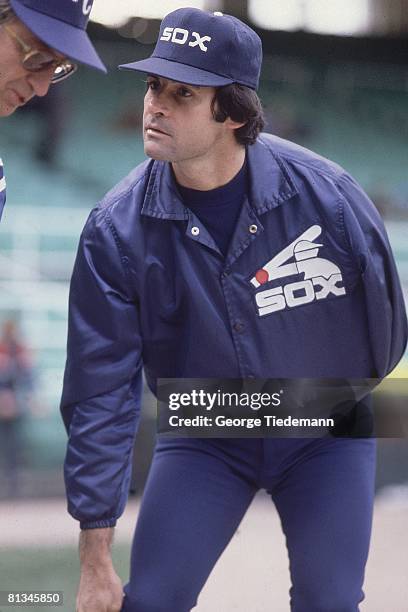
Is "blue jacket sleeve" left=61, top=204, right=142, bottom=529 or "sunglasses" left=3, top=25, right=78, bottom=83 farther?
"blue jacket sleeve" left=61, top=204, right=142, bottom=529

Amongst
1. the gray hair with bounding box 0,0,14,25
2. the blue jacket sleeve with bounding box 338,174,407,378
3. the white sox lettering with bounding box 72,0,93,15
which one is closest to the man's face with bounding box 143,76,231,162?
the blue jacket sleeve with bounding box 338,174,407,378

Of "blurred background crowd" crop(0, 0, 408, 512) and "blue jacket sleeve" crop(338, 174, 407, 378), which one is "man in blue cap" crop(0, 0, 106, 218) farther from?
"blurred background crowd" crop(0, 0, 408, 512)

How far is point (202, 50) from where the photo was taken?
213cm

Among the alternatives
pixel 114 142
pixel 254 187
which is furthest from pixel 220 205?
pixel 114 142

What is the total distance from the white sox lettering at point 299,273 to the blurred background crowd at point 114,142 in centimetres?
110

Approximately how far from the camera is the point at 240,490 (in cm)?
221

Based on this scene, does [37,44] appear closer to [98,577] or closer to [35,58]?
[35,58]

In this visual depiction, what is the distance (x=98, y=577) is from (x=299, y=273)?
722 millimetres

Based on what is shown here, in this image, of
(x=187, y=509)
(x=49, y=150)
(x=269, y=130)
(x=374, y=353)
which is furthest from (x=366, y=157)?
(x=187, y=509)

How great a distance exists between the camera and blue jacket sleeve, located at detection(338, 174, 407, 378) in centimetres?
216

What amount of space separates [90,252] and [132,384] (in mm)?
278

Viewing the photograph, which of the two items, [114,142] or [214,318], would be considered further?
[114,142]

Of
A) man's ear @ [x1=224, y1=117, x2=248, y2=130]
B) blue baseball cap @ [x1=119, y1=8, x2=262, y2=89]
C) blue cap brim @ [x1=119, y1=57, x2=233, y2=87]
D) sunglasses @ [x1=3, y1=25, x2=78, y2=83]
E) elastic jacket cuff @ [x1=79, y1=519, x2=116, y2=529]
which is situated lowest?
elastic jacket cuff @ [x1=79, y1=519, x2=116, y2=529]

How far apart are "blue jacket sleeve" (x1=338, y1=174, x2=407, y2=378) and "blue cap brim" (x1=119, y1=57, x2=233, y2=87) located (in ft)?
1.07
